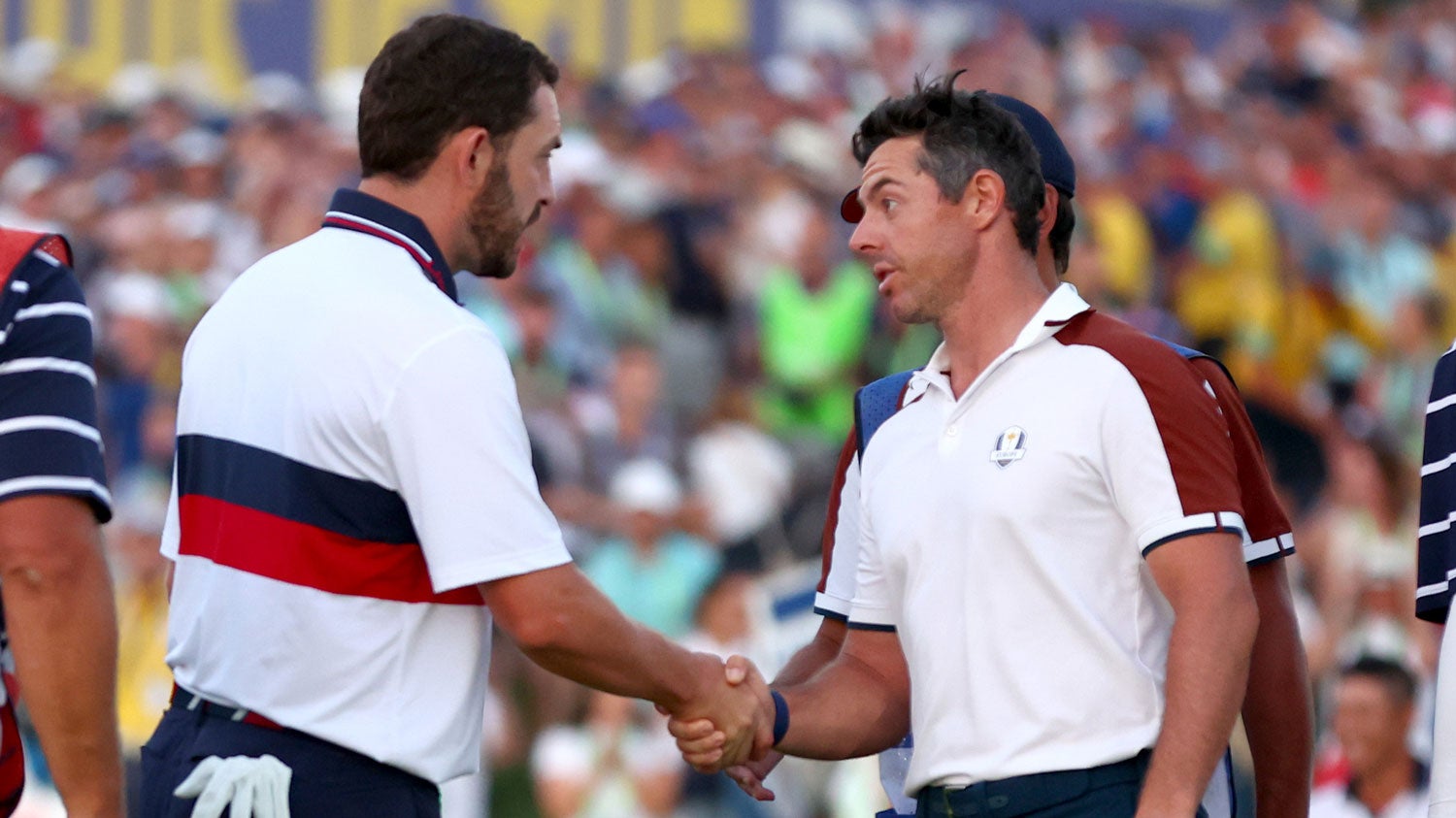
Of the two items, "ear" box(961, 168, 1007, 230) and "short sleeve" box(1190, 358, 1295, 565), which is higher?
"ear" box(961, 168, 1007, 230)

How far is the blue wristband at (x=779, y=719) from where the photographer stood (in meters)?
3.56

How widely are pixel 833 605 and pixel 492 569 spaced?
0.98 m

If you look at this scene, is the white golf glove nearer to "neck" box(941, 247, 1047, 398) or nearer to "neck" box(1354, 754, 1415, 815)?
"neck" box(941, 247, 1047, 398)

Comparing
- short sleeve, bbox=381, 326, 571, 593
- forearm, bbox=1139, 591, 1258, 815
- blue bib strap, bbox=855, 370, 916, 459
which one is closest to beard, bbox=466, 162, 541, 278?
short sleeve, bbox=381, 326, 571, 593

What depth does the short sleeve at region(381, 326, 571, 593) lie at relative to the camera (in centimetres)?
289

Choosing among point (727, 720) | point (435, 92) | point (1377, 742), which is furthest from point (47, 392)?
point (1377, 742)

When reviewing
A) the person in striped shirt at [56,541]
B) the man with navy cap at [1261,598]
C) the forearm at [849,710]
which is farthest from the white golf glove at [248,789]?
the man with navy cap at [1261,598]

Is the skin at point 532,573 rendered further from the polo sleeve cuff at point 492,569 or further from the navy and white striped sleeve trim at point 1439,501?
the navy and white striped sleeve trim at point 1439,501

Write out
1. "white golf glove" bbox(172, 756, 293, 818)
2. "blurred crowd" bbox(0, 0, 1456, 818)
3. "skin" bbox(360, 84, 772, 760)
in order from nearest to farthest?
"white golf glove" bbox(172, 756, 293, 818), "skin" bbox(360, 84, 772, 760), "blurred crowd" bbox(0, 0, 1456, 818)

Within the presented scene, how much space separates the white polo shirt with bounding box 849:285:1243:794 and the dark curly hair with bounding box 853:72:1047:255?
0.99 ft

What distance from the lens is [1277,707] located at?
332cm

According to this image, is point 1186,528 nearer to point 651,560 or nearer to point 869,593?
point 869,593

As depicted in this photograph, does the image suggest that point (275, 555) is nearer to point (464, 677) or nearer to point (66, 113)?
point (464, 677)

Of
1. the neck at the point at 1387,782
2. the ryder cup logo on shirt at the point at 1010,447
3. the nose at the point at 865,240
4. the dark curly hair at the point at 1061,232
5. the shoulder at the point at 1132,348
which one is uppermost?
the dark curly hair at the point at 1061,232
